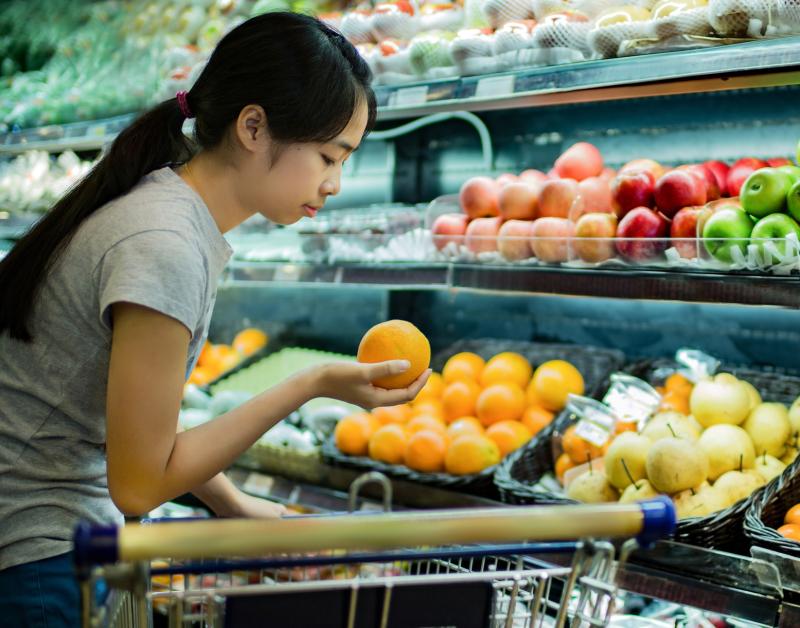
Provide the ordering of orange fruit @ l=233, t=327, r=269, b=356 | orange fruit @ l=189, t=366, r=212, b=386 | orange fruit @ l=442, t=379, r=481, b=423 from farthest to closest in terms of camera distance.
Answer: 1. orange fruit @ l=233, t=327, r=269, b=356
2. orange fruit @ l=189, t=366, r=212, b=386
3. orange fruit @ l=442, t=379, r=481, b=423

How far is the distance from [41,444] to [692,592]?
3.55 ft

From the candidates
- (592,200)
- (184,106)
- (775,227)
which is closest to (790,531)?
(775,227)

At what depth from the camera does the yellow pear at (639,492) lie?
1759 millimetres

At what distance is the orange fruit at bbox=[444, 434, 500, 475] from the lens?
2123 millimetres

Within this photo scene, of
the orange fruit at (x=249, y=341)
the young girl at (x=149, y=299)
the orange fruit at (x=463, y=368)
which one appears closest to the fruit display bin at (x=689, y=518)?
the orange fruit at (x=463, y=368)

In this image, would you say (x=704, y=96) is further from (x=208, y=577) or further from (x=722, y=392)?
(x=208, y=577)

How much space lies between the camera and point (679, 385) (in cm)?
215

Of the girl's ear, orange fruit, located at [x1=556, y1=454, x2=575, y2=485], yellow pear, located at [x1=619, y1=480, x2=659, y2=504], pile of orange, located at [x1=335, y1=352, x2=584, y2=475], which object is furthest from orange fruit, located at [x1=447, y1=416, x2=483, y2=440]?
the girl's ear

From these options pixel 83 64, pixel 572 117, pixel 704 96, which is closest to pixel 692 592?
pixel 704 96

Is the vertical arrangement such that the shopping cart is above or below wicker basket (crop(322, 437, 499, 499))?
above

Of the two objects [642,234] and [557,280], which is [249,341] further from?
[642,234]

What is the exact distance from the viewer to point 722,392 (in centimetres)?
198

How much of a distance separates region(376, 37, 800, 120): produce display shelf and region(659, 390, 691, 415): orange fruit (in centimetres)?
69

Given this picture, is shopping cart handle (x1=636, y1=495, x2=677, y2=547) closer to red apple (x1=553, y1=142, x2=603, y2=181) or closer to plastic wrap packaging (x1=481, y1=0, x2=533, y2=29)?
red apple (x1=553, y1=142, x2=603, y2=181)
